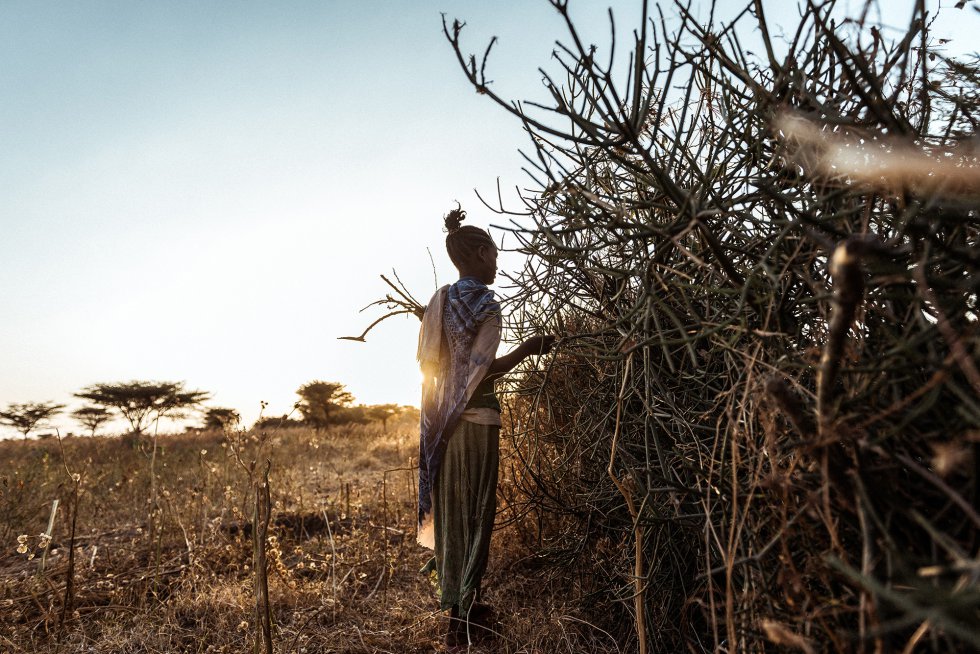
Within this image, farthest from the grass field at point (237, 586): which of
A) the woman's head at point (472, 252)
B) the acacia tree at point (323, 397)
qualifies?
the acacia tree at point (323, 397)

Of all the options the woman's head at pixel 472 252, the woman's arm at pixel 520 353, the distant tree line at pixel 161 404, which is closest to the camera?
the woman's arm at pixel 520 353

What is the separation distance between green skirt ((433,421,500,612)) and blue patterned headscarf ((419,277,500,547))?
8 cm

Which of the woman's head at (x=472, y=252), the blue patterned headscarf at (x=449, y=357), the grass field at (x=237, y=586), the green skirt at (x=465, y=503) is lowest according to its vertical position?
the grass field at (x=237, y=586)

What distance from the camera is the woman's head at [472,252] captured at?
2561mm

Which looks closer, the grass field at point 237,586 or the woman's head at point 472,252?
the grass field at point 237,586

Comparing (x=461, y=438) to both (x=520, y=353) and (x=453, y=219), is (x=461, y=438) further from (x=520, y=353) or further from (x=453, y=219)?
(x=453, y=219)

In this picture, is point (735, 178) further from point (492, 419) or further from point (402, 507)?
point (402, 507)

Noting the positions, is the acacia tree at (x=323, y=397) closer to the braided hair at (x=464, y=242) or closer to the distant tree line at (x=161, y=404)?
the distant tree line at (x=161, y=404)

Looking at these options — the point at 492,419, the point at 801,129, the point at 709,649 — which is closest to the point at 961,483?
the point at 801,129

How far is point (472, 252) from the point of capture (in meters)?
2.56

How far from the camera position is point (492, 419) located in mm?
2363

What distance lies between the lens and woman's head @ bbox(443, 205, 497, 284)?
2.56m

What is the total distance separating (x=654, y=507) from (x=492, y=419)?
0.96 meters

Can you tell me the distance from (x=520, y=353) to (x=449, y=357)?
1.39 feet
